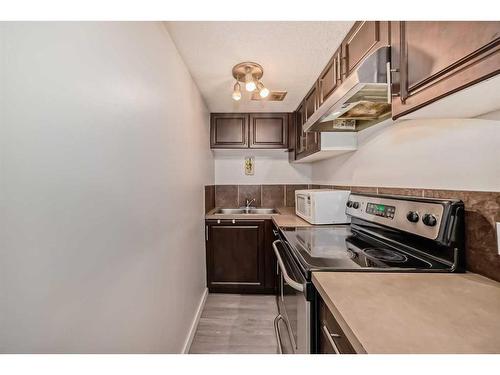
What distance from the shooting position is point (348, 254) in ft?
3.90

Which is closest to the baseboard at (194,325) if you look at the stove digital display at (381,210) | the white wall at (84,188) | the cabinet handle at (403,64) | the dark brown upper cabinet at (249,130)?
the white wall at (84,188)

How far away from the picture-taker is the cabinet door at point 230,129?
2918 millimetres

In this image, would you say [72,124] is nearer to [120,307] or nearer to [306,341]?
[120,307]

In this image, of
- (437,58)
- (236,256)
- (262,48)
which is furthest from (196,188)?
(437,58)

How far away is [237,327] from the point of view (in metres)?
2.04

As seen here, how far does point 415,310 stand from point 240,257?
2104 mm

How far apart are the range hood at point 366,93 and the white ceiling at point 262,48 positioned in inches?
19.2

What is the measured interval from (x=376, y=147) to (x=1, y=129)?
1.89 metres

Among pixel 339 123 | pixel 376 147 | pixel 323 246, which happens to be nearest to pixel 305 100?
pixel 339 123

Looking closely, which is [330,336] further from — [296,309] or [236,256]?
[236,256]

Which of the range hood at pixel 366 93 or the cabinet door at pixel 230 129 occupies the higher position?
the cabinet door at pixel 230 129

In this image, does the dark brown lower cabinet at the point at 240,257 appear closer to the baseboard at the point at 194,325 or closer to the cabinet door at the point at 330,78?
the baseboard at the point at 194,325

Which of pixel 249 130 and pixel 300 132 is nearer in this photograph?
pixel 300 132

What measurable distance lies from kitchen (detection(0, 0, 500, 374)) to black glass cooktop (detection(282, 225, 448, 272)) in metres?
0.01
